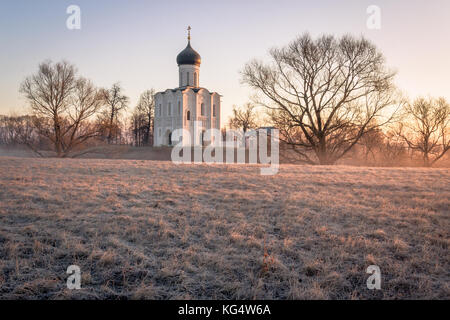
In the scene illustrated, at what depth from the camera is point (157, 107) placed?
43.7 m

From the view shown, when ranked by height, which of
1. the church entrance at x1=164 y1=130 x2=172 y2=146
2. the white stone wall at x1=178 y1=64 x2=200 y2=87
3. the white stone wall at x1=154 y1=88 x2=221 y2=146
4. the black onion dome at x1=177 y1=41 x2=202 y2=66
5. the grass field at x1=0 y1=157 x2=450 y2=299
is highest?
the black onion dome at x1=177 y1=41 x2=202 y2=66

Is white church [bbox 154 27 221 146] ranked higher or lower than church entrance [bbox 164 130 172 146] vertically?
higher

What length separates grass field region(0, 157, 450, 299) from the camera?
3.47m

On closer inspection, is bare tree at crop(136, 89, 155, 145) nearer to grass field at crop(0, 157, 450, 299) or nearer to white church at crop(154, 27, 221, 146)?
white church at crop(154, 27, 221, 146)

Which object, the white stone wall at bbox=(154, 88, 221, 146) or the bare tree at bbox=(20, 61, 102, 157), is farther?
the white stone wall at bbox=(154, 88, 221, 146)

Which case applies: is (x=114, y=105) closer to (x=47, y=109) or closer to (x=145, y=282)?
(x=47, y=109)

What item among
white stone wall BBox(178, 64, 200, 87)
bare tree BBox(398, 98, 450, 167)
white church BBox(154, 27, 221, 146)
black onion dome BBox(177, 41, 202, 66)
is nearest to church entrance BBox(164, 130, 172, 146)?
white church BBox(154, 27, 221, 146)

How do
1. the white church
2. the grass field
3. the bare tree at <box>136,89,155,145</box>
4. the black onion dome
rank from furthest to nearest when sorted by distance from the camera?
the bare tree at <box>136,89,155,145</box>
the white church
the black onion dome
the grass field

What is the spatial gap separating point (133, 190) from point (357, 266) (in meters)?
6.22

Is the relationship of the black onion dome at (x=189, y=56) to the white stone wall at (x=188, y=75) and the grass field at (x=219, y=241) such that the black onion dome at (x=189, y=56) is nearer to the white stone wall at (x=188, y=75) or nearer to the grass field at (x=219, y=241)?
the white stone wall at (x=188, y=75)

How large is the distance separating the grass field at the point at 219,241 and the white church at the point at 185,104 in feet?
108

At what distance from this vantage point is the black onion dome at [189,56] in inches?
1603

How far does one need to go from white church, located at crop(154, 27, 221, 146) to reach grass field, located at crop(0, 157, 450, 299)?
33.0 metres
